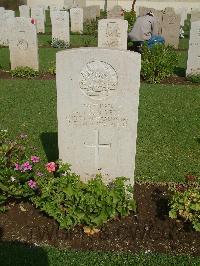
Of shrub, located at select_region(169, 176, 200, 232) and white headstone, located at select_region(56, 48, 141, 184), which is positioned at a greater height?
white headstone, located at select_region(56, 48, 141, 184)

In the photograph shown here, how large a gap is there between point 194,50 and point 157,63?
1.18 meters

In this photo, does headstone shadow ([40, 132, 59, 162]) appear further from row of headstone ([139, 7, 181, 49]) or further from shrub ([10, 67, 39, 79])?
row of headstone ([139, 7, 181, 49])

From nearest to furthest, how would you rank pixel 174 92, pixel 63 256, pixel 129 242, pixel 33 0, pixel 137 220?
pixel 63 256
pixel 129 242
pixel 137 220
pixel 174 92
pixel 33 0

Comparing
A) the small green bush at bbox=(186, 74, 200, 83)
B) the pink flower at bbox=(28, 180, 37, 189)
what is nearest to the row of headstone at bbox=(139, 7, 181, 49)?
the small green bush at bbox=(186, 74, 200, 83)

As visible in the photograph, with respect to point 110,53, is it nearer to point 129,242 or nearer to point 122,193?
point 122,193

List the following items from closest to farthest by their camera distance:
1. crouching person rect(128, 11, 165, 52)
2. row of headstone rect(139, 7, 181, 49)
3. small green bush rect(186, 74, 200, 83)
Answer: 1. small green bush rect(186, 74, 200, 83)
2. crouching person rect(128, 11, 165, 52)
3. row of headstone rect(139, 7, 181, 49)

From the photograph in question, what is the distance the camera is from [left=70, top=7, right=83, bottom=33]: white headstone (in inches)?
832

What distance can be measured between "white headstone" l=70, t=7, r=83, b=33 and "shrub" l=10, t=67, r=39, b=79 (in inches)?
408

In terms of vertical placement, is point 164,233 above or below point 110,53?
below

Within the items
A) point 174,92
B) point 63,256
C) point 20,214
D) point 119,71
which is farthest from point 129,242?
point 174,92

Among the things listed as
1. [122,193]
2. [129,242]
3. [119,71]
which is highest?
[119,71]

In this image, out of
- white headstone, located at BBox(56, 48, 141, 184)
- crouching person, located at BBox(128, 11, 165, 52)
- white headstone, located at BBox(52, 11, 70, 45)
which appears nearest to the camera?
white headstone, located at BBox(56, 48, 141, 184)

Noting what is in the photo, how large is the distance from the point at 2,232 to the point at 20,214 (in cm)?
33

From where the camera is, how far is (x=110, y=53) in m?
4.05
